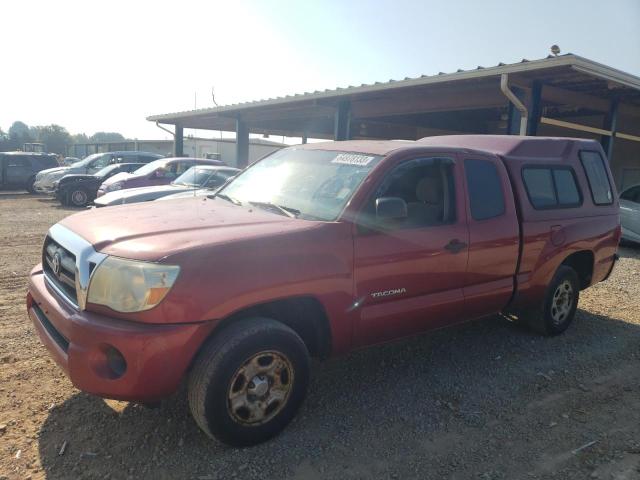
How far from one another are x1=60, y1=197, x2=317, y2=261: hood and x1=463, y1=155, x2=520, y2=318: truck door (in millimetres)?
1514

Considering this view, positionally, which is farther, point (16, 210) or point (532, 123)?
point (16, 210)

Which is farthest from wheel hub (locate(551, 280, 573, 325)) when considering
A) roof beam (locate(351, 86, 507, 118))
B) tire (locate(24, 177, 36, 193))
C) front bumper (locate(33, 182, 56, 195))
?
tire (locate(24, 177, 36, 193))

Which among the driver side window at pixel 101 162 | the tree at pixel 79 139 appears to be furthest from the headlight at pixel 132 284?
the tree at pixel 79 139

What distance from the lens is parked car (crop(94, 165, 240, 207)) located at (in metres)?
9.43

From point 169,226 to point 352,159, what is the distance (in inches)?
56.8

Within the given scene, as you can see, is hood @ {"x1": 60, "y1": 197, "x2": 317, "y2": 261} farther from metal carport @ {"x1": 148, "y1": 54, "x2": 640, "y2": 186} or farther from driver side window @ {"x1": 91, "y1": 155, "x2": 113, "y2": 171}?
driver side window @ {"x1": 91, "y1": 155, "x2": 113, "y2": 171}

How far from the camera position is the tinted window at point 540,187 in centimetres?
454

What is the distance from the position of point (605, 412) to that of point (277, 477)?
2439mm

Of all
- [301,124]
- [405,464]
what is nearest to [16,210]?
[301,124]

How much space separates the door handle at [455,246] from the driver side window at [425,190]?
157 millimetres

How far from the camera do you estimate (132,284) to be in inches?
101

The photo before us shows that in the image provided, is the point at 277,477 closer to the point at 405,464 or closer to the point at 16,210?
the point at 405,464

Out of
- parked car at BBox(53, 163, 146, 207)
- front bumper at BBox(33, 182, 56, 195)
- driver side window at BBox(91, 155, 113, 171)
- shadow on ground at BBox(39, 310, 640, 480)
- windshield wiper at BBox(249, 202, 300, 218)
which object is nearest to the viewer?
shadow on ground at BBox(39, 310, 640, 480)

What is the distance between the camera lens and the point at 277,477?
2.71 metres
